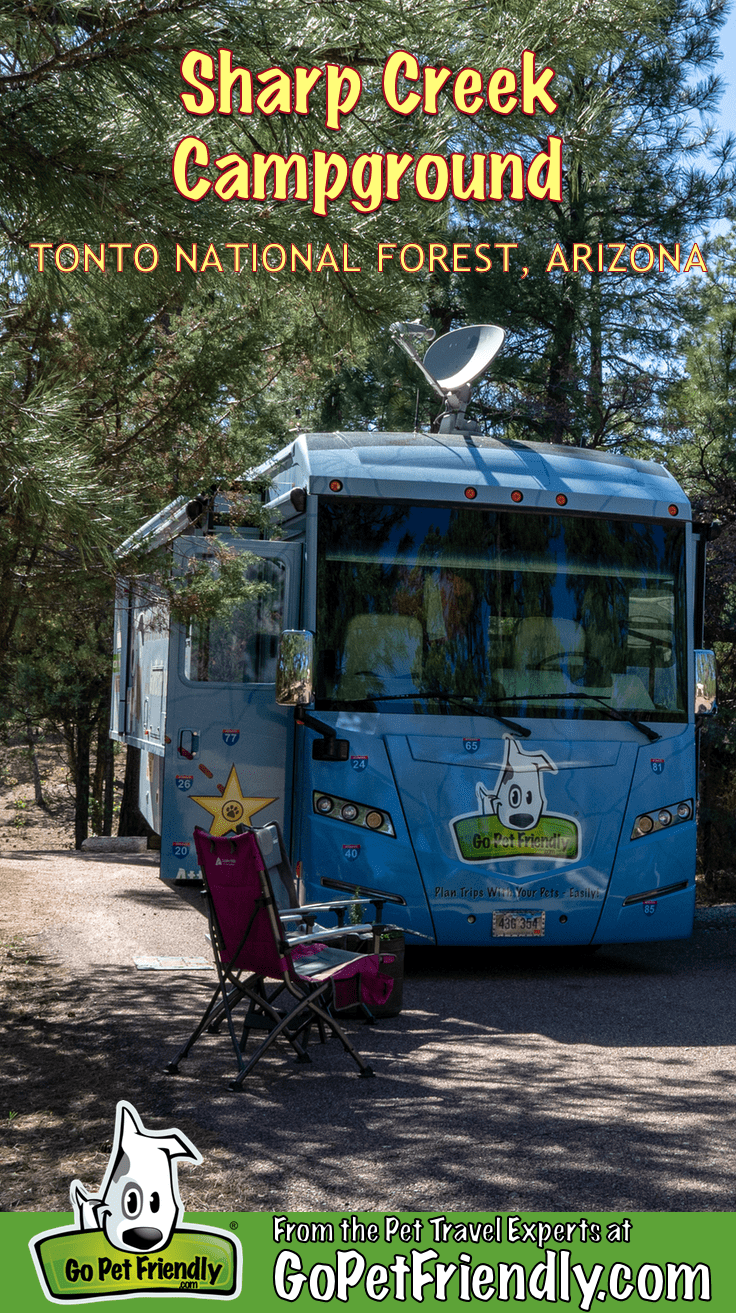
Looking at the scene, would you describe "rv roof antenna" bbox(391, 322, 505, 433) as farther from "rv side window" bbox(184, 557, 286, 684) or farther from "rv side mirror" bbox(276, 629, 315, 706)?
"rv side mirror" bbox(276, 629, 315, 706)

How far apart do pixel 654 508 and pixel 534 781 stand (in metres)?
1.94

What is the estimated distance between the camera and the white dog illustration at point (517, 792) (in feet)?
26.7

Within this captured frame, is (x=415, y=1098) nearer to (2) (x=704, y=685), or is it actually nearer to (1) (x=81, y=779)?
(2) (x=704, y=685)

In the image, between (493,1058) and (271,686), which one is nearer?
(493,1058)

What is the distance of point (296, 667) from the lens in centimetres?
777

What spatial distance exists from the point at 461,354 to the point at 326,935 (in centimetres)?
497

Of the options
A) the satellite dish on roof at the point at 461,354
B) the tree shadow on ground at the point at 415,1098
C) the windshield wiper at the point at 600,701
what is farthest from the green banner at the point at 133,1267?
A: the satellite dish on roof at the point at 461,354

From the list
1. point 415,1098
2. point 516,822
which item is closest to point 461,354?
point 516,822

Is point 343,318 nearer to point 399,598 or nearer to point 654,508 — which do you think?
point 399,598

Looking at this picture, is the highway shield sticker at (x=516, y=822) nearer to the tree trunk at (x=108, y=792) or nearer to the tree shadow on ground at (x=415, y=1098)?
the tree shadow on ground at (x=415, y=1098)

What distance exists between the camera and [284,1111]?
5.42 m

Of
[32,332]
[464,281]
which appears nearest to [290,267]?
[32,332]

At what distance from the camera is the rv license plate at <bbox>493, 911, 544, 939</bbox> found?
26.7 feet

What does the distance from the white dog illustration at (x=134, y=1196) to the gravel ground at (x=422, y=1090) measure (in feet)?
1.80
